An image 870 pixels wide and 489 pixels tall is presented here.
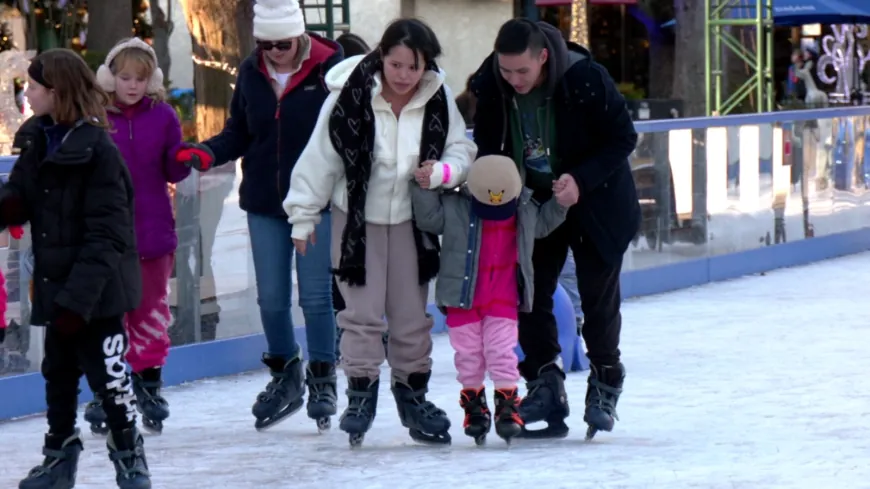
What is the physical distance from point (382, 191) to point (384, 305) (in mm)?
383

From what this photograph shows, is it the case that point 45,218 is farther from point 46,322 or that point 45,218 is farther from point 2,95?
point 2,95

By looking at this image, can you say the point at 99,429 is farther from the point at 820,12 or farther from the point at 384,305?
the point at 820,12

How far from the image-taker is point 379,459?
5879mm

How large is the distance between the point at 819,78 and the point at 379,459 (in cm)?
2514

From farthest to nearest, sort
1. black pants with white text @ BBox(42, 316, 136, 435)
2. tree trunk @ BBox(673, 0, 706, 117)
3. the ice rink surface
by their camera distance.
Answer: tree trunk @ BBox(673, 0, 706, 117) → the ice rink surface → black pants with white text @ BBox(42, 316, 136, 435)

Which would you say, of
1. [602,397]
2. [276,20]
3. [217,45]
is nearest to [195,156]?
[276,20]

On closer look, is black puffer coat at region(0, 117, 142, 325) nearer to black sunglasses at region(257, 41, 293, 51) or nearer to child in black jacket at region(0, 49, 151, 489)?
child in black jacket at region(0, 49, 151, 489)

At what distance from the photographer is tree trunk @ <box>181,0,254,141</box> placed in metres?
12.9

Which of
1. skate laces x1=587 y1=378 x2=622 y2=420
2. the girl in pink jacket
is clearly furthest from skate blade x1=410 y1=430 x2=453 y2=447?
skate laces x1=587 y1=378 x2=622 y2=420

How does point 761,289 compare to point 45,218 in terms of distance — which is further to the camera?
point 761,289

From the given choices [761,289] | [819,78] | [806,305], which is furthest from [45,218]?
[819,78]

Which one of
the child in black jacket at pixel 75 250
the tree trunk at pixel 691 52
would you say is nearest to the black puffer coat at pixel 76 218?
the child in black jacket at pixel 75 250

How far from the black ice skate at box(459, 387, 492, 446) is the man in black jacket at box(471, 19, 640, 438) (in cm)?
17

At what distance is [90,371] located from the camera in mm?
5297
